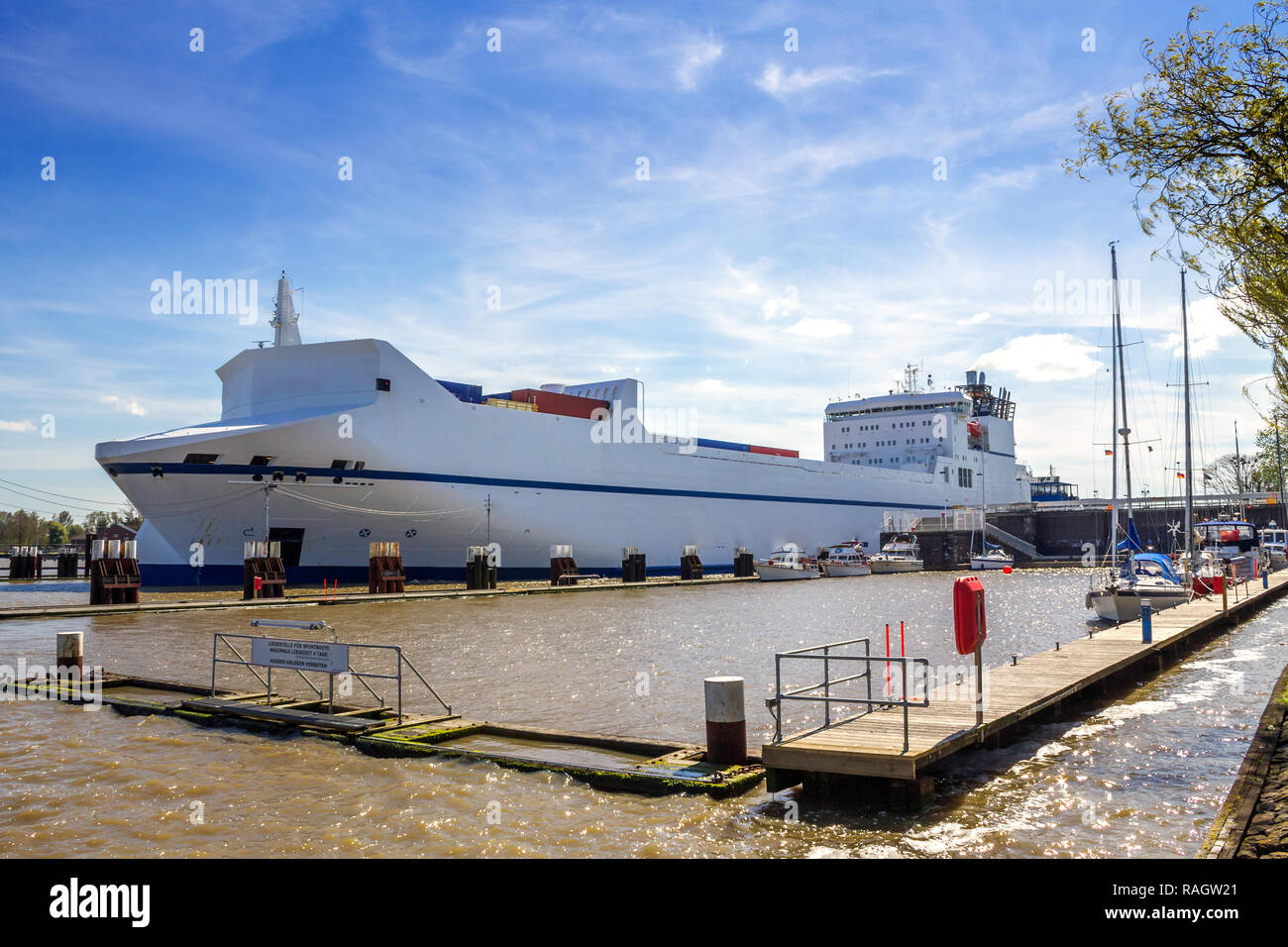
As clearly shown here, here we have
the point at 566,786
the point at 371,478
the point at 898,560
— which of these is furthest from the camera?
the point at 898,560

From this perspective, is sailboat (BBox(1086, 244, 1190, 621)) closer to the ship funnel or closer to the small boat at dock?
the small boat at dock

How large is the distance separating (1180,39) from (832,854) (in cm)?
657

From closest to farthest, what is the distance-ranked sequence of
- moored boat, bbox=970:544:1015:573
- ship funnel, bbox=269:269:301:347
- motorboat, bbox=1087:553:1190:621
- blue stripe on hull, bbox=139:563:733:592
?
1. motorboat, bbox=1087:553:1190:621
2. blue stripe on hull, bbox=139:563:733:592
3. ship funnel, bbox=269:269:301:347
4. moored boat, bbox=970:544:1015:573

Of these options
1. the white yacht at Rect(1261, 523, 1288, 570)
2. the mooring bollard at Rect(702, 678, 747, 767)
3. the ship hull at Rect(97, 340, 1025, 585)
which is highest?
the ship hull at Rect(97, 340, 1025, 585)

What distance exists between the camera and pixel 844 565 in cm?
4656

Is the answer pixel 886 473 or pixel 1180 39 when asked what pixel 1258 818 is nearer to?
pixel 1180 39

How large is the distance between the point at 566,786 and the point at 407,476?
78.5 ft

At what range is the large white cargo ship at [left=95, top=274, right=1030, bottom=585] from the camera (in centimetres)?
2683

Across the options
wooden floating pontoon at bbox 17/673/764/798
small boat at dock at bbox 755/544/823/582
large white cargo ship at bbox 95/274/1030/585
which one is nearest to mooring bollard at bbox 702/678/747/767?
wooden floating pontoon at bbox 17/673/764/798

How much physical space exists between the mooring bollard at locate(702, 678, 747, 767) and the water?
616 millimetres

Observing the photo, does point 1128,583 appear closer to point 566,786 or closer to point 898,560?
point 566,786

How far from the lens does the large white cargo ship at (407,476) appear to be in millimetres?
26828

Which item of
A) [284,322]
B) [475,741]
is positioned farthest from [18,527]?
[475,741]
